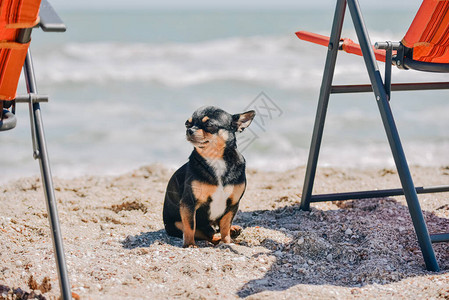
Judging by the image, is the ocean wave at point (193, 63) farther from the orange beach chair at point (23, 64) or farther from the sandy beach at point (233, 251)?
the orange beach chair at point (23, 64)

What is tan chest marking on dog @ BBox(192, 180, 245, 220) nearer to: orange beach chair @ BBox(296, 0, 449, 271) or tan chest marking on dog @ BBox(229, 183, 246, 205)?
tan chest marking on dog @ BBox(229, 183, 246, 205)

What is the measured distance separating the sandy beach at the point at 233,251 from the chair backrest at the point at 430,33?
109 centimetres

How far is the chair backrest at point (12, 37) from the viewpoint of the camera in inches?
79.9

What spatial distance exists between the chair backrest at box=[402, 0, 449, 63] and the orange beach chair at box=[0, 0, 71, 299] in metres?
1.77

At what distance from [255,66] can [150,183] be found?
7707mm

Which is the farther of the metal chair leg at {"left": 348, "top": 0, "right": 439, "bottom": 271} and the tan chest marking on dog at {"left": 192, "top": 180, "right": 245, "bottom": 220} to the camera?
the tan chest marking on dog at {"left": 192, "top": 180, "right": 245, "bottom": 220}

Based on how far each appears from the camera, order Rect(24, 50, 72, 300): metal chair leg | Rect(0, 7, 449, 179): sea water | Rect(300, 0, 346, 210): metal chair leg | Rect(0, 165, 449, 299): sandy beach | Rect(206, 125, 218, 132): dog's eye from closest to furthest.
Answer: Rect(24, 50, 72, 300): metal chair leg → Rect(0, 165, 449, 299): sandy beach → Rect(206, 125, 218, 132): dog's eye → Rect(300, 0, 346, 210): metal chair leg → Rect(0, 7, 449, 179): sea water

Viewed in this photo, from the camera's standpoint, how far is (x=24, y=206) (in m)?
3.87

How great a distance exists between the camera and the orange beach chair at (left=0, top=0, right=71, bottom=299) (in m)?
2.04

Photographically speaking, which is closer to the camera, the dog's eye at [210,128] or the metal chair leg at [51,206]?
the metal chair leg at [51,206]

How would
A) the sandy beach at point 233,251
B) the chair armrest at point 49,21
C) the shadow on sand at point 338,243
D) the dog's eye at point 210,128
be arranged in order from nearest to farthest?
the chair armrest at point 49,21, the sandy beach at point 233,251, the shadow on sand at point 338,243, the dog's eye at point 210,128

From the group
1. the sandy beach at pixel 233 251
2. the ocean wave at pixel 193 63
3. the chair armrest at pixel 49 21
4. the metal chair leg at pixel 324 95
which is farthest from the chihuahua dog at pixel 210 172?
the ocean wave at pixel 193 63

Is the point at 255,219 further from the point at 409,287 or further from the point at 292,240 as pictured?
the point at 409,287

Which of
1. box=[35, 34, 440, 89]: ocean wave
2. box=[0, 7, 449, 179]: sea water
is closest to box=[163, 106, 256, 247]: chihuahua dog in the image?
box=[0, 7, 449, 179]: sea water
